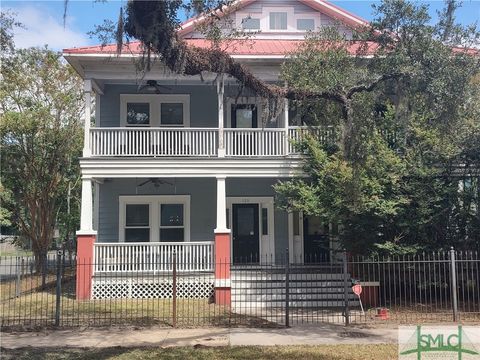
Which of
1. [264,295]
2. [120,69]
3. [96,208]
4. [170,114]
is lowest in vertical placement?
[264,295]

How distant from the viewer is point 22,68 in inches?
814

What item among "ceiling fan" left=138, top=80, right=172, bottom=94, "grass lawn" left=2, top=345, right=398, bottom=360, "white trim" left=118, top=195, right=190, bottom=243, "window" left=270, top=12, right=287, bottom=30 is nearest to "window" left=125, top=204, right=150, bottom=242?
"white trim" left=118, top=195, right=190, bottom=243

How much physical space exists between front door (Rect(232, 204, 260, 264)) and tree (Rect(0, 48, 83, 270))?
25.0 feet

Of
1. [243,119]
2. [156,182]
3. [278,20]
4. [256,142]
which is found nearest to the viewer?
[256,142]

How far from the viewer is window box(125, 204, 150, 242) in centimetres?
1683

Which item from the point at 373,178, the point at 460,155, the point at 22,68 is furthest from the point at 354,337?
the point at 22,68

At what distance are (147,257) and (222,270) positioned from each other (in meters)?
2.23

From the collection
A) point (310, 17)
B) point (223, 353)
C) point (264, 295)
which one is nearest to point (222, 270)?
point (264, 295)

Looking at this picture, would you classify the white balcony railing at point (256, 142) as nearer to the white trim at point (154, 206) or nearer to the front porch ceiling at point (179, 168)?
the front porch ceiling at point (179, 168)

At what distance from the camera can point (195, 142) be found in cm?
1519

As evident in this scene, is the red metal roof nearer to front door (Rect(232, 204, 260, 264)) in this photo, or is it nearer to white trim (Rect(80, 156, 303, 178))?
white trim (Rect(80, 156, 303, 178))

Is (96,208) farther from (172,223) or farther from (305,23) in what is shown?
(305,23)

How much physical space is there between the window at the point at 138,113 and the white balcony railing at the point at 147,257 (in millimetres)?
4706

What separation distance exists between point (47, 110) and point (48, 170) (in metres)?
2.35
